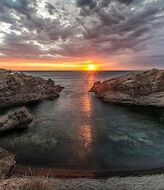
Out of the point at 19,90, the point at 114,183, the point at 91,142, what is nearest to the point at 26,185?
the point at 114,183

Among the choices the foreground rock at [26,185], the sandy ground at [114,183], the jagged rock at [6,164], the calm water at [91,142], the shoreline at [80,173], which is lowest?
the calm water at [91,142]

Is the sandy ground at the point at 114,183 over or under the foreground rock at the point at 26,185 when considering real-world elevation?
under

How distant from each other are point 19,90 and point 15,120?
3721 cm

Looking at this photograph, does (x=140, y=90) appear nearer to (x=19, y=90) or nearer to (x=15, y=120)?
(x=19, y=90)

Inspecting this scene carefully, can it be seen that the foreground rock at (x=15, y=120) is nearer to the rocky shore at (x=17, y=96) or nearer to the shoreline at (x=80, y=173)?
the rocky shore at (x=17, y=96)

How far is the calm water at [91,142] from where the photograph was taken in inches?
1188

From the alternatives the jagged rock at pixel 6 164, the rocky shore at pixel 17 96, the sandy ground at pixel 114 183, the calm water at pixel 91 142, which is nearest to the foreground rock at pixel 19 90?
the rocky shore at pixel 17 96

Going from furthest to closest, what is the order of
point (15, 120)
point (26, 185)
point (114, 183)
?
1. point (15, 120)
2. point (114, 183)
3. point (26, 185)

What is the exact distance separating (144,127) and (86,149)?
1725 centimetres

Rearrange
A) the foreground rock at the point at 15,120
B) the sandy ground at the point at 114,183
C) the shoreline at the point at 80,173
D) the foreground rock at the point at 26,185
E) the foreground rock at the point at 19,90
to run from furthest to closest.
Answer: the foreground rock at the point at 19,90 → the foreground rock at the point at 15,120 → the shoreline at the point at 80,173 → the sandy ground at the point at 114,183 → the foreground rock at the point at 26,185

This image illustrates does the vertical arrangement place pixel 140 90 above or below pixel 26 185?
below

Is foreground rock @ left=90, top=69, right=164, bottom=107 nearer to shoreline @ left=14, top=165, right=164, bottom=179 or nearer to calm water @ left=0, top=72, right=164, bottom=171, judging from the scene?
calm water @ left=0, top=72, right=164, bottom=171

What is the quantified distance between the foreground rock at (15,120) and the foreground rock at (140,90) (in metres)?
39.9

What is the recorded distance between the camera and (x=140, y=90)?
250 feet
